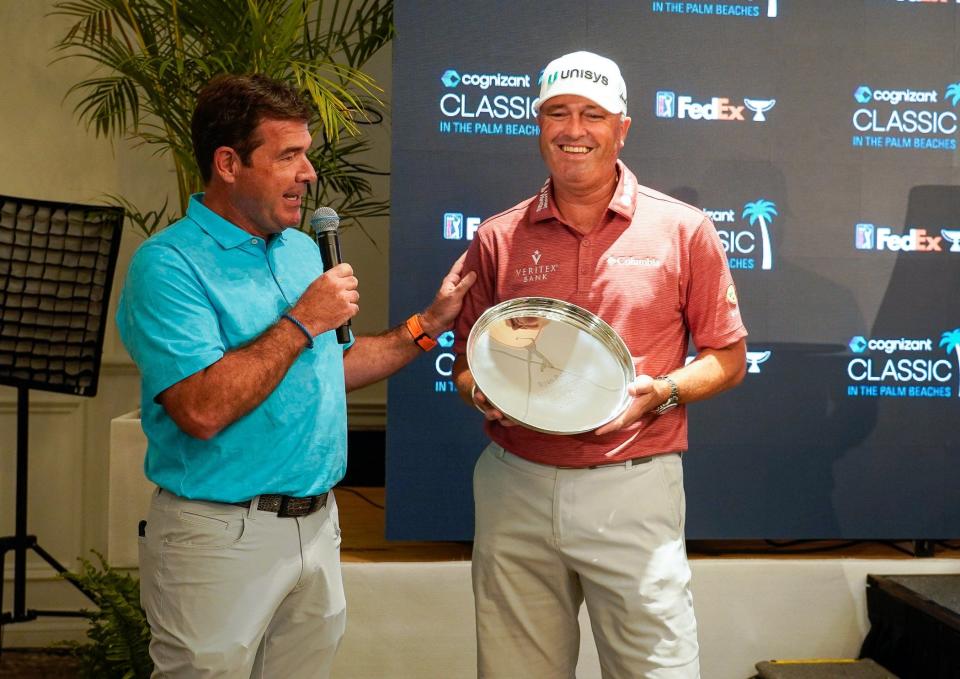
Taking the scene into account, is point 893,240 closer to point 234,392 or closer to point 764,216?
point 764,216

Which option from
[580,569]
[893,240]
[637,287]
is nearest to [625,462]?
[580,569]

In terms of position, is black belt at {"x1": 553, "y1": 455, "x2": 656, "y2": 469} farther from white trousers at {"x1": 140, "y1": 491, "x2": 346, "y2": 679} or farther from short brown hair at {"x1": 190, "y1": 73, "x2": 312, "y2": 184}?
short brown hair at {"x1": 190, "y1": 73, "x2": 312, "y2": 184}

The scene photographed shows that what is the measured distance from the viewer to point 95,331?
3664mm

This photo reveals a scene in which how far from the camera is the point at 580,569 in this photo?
2.35 meters

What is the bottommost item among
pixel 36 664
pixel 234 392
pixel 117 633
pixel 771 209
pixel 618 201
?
pixel 36 664

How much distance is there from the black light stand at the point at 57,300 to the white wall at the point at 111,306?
2.32 feet

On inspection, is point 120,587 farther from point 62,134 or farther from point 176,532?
point 62,134

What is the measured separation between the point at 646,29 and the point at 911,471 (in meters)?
1.70

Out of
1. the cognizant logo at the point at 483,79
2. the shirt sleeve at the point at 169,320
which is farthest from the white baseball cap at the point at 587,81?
the cognizant logo at the point at 483,79

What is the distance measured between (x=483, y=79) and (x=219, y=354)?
1.74 metres

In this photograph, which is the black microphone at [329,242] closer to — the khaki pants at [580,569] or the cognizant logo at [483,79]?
the khaki pants at [580,569]

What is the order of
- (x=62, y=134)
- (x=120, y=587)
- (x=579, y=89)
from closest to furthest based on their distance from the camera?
1. (x=579, y=89)
2. (x=120, y=587)
3. (x=62, y=134)

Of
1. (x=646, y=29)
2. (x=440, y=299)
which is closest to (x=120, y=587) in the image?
(x=440, y=299)

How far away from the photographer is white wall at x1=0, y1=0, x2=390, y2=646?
4430 millimetres
